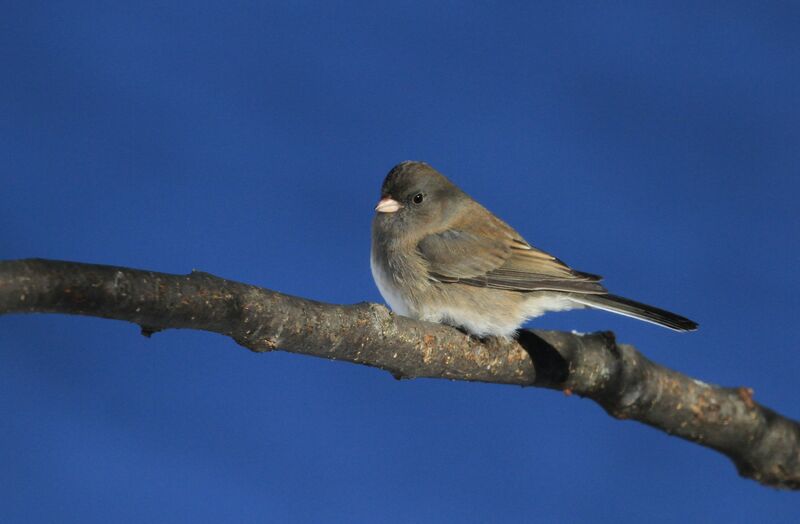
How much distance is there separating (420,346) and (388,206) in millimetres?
844

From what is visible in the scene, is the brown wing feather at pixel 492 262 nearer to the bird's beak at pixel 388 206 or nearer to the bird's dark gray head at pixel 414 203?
the bird's dark gray head at pixel 414 203

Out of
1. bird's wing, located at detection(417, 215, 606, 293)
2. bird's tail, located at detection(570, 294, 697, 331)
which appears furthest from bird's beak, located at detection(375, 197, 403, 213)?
bird's tail, located at detection(570, 294, 697, 331)

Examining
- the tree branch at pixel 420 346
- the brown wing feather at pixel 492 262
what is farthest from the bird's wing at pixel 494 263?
the tree branch at pixel 420 346

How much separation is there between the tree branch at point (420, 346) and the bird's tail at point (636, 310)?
0.15 meters

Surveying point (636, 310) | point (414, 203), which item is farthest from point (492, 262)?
point (636, 310)

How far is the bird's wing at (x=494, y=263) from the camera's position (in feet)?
8.81

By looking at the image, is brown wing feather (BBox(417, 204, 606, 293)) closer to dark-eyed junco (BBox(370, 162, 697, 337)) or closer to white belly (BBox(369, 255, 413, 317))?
dark-eyed junco (BBox(370, 162, 697, 337))

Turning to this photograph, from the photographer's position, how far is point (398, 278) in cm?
271

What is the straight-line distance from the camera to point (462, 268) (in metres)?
2.73

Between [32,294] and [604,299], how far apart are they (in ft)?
5.64

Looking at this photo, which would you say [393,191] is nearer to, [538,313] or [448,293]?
[448,293]

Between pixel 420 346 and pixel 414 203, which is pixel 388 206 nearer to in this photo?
pixel 414 203

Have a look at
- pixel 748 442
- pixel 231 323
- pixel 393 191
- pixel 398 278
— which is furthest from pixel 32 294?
pixel 748 442

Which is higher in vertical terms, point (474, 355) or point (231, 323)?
point (474, 355)
